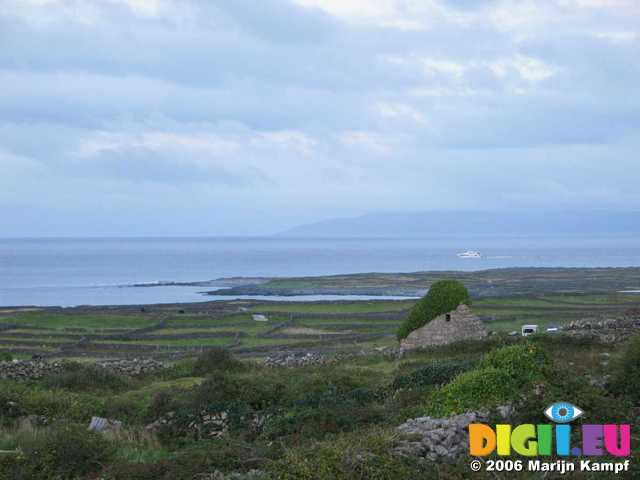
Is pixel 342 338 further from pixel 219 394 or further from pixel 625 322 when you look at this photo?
pixel 219 394

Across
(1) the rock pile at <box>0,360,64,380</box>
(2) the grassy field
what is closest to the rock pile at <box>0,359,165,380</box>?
(1) the rock pile at <box>0,360,64,380</box>

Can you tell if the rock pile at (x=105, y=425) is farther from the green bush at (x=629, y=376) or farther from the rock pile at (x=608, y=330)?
the rock pile at (x=608, y=330)

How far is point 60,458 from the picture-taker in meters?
11.8

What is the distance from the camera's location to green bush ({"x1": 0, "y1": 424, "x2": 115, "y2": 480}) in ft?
38.0

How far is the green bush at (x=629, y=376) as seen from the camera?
15.3 m

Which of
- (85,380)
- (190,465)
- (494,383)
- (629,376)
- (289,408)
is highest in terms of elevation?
(494,383)

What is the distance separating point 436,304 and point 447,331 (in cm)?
136

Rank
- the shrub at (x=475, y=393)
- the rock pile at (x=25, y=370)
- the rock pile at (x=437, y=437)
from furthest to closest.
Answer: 1. the rock pile at (x=25, y=370)
2. the shrub at (x=475, y=393)
3. the rock pile at (x=437, y=437)

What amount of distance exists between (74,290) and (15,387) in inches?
4718

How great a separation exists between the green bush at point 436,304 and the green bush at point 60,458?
2090cm

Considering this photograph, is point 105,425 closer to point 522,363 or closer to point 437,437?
point 437,437

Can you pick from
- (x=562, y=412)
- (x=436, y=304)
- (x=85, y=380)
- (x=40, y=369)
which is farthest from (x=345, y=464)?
(x=436, y=304)

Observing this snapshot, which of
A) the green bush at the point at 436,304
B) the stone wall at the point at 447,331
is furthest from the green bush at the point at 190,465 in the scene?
the green bush at the point at 436,304

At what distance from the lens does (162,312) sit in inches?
2938
